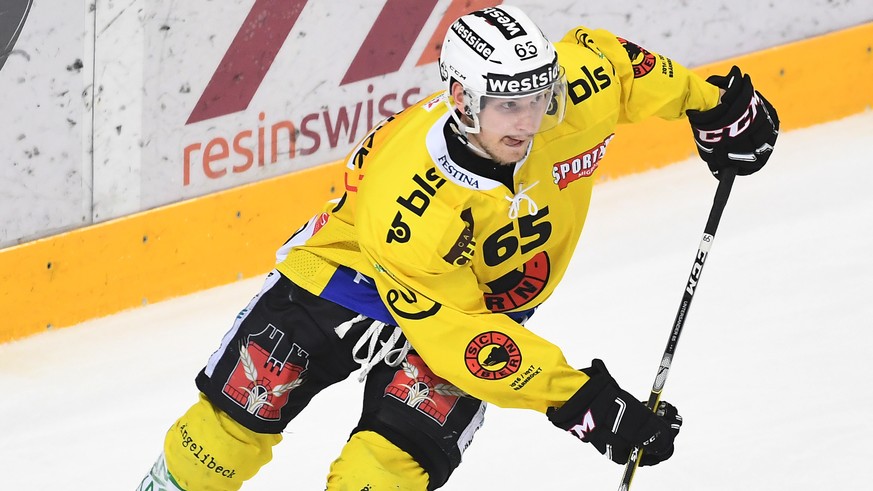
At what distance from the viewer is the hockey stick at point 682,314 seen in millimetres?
3369

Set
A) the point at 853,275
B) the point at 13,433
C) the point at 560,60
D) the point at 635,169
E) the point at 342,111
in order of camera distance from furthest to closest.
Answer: the point at 635,169 → the point at 342,111 → the point at 853,275 → the point at 13,433 → the point at 560,60

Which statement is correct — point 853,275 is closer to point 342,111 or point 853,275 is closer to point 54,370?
point 342,111

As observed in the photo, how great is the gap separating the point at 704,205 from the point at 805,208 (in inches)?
12.7

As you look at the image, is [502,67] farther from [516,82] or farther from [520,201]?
[520,201]

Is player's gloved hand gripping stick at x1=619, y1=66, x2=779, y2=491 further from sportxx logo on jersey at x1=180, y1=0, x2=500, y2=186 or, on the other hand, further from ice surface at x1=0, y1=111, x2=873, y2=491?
sportxx logo on jersey at x1=180, y1=0, x2=500, y2=186

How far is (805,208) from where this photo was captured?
5051 mm

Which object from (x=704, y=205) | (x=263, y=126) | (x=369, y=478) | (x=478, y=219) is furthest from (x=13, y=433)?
(x=704, y=205)

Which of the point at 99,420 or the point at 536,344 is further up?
the point at 536,344

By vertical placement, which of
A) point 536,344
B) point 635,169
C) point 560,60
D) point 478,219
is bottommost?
point 635,169

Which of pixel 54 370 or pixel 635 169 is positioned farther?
pixel 635 169

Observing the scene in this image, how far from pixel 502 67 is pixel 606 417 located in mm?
680

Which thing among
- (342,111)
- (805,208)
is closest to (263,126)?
(342,111)

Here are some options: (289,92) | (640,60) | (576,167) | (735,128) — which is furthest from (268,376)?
(289,92)

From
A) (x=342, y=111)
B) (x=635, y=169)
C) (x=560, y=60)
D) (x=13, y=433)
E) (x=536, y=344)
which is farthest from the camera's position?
(x=635, y=169)
